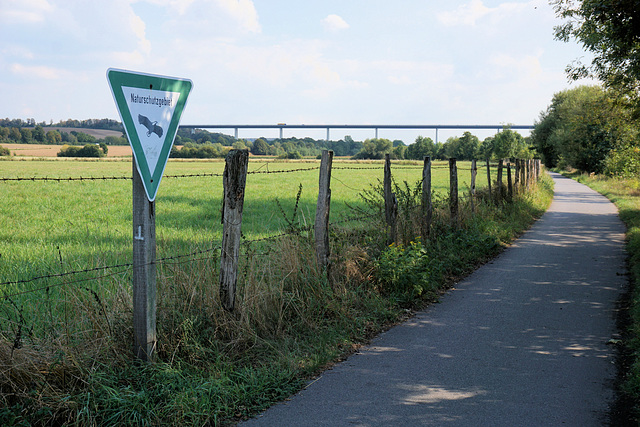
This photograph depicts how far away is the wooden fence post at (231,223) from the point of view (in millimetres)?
4887

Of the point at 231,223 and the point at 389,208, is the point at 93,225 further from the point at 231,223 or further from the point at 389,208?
the point at 231,223

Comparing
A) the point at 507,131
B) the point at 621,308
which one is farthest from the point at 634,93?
the point at 507,131

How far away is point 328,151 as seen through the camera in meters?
6.62

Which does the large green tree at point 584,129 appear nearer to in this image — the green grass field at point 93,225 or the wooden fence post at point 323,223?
the green grass field at point 93,225

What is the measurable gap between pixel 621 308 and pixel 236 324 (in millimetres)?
5459

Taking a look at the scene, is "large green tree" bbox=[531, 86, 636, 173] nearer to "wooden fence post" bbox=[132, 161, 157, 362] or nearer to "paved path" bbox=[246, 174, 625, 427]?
"paved path" bbox=[246, 174, 625, 427]

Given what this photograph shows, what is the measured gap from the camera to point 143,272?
405 cm

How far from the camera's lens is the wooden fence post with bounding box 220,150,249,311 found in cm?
489

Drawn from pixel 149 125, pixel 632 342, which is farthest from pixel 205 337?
pixel 632 342

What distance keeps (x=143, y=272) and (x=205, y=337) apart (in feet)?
3.39

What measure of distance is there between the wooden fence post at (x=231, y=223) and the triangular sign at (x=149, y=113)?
33.8 inches

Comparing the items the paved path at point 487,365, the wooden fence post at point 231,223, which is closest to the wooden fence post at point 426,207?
the paved path at point 487,365

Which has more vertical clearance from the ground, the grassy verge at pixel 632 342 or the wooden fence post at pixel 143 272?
the wooden fence post at pixel 143 272

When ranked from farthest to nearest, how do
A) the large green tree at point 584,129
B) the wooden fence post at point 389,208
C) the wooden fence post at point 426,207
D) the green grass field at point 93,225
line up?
1. the large green tree at point 584,129
2. the wooden fence post at point 426,207
3. the wooden fence post at point 389,208
4. the green grass field at point 93,225
